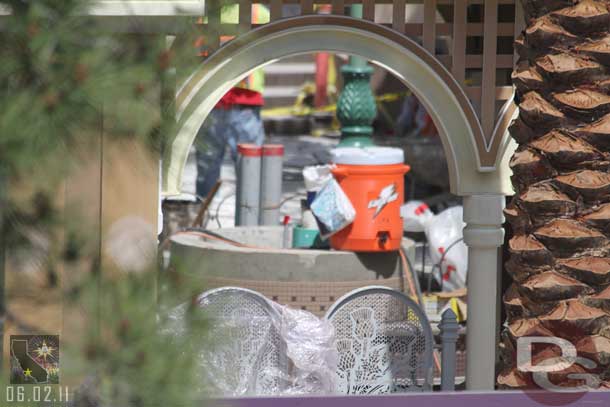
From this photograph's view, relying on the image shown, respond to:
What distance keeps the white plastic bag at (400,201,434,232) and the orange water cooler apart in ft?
6.92

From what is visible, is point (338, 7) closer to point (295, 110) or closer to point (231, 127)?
point (231, 127)

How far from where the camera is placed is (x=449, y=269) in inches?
277

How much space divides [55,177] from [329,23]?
10.3ft

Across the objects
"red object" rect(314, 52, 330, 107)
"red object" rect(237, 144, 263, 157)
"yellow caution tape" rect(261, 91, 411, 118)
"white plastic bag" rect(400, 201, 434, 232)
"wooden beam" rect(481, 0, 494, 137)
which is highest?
"red object" rect(314, 52, 330, 107)

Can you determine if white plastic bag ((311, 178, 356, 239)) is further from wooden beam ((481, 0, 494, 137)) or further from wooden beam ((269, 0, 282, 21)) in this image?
wooden beam ((269, 0, 282, 21))

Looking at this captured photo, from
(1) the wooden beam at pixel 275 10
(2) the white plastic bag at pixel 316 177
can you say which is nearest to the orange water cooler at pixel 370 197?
(2) the white plastic bag at pixel 316 177

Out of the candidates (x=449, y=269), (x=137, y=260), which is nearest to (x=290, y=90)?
(x=449, y=269)

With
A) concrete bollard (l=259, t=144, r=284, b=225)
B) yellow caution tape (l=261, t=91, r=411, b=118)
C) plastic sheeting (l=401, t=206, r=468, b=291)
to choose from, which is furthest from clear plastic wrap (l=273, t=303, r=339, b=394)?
yellow caution tape (l=261, t=91, r=411, b=118)

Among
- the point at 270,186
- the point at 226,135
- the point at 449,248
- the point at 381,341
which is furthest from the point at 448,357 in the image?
the point at 226,135

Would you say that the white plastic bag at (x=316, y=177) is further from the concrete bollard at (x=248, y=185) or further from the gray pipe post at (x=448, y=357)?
the gray pipe post at (x=448, y=357)

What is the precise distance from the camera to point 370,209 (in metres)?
5.76

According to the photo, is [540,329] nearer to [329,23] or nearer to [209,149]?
[329,23]

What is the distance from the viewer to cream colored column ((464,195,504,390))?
4965mm

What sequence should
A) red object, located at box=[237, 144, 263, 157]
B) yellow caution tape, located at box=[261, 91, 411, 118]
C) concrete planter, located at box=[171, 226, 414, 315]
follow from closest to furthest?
1. concrete planter, located at box=[171, 226, 414, 315]
2. red object, located at box=[237, 144, 263, 157]
3. yellow caution tape, located at box=[261, 91, 411, 118]
